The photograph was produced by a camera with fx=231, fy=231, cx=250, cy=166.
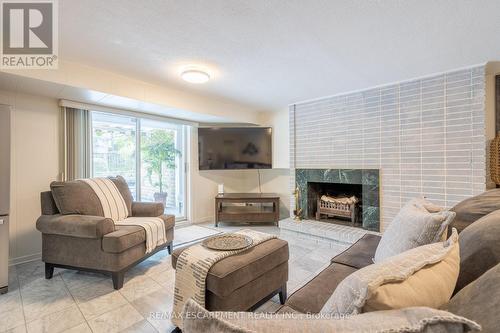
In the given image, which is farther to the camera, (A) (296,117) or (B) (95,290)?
(A) (296,117)

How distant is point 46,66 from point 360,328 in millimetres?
3021

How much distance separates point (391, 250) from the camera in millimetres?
1264

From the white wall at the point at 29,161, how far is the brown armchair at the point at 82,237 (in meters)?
0.69

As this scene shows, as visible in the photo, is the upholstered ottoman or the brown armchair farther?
the brown armchair

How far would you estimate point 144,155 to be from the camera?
380cm

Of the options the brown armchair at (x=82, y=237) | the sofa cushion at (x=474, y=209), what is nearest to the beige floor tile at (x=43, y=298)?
the brown armchair at (x=82, y=237)

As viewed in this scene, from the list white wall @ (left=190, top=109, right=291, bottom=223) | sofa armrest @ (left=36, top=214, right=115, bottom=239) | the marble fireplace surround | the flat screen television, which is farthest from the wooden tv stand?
sofa armrest @ (left=36, top=214, right=115, bottom=239)

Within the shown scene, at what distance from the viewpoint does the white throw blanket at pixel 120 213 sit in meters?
2.34

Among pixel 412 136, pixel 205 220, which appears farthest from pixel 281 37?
pixel 205 220

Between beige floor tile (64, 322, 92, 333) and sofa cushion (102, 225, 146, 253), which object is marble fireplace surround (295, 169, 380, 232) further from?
beige floor tile (64, 322, 92, 333)

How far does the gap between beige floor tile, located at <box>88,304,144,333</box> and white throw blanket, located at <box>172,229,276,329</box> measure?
0.37 m

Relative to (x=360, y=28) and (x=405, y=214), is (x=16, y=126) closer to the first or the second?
(x=360, y=28)

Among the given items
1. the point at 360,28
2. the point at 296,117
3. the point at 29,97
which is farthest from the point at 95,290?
the point at 296,117

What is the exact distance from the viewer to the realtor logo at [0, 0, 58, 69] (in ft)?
5.16
